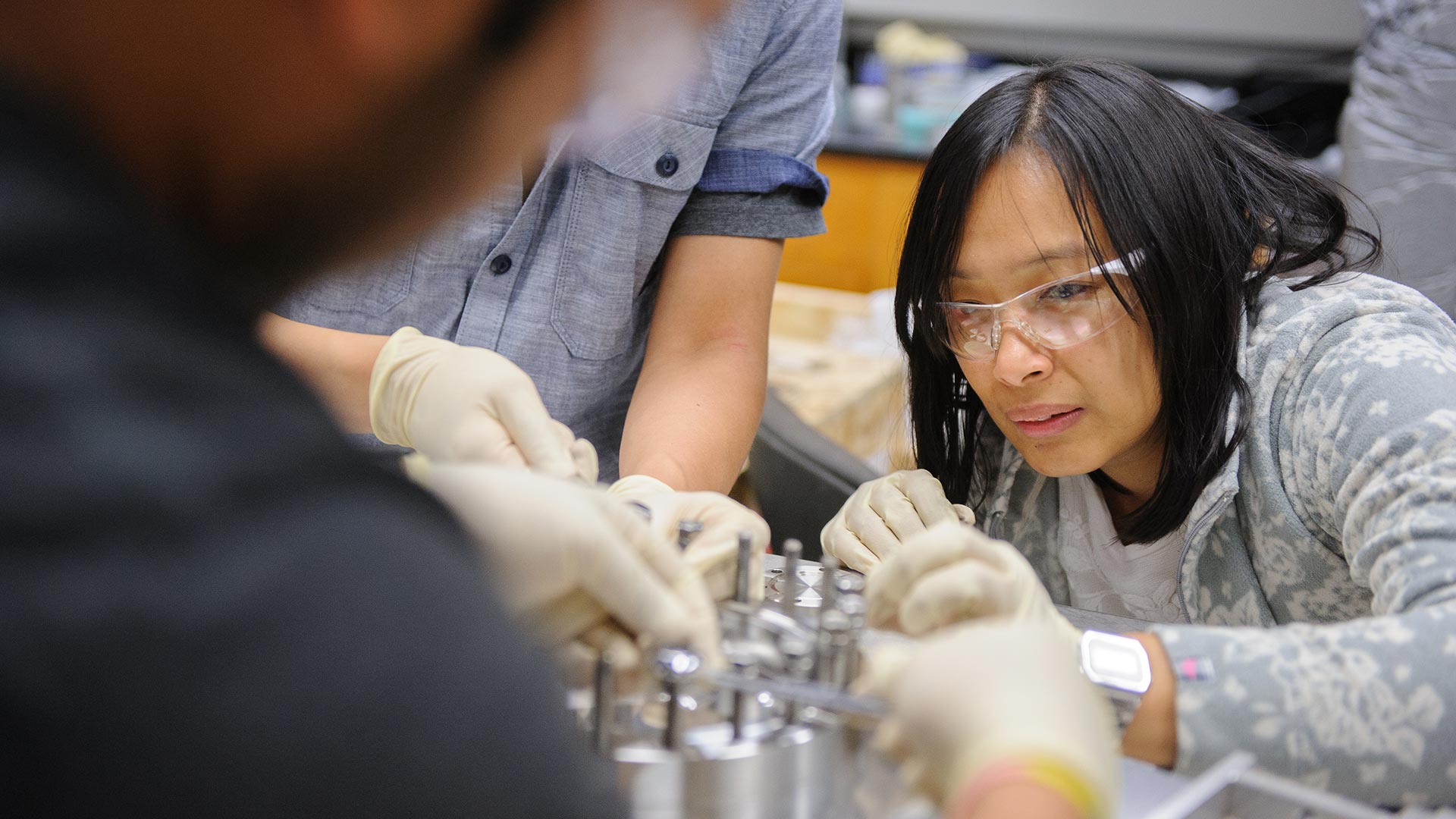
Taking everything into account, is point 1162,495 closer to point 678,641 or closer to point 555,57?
point 678,641

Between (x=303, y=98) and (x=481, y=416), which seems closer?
(x=303, y=98)

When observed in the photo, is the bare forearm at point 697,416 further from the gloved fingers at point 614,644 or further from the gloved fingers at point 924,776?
the gloved fingers at point 924,776

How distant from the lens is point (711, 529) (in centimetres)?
92

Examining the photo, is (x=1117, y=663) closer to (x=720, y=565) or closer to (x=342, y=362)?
(x=720, y=565)

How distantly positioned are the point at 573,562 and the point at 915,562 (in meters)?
0.25

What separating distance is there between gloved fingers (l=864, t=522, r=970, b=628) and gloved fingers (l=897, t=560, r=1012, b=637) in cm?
1

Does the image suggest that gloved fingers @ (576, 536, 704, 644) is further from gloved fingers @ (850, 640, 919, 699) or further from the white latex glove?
gloved fingers @ (850, 640, 919, 699)

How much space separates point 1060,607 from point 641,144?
73cm

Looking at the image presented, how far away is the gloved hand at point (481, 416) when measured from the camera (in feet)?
2.86

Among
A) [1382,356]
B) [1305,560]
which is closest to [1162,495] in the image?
[1305,560]

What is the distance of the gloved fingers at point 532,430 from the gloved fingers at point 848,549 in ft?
1.58

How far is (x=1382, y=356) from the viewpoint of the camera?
1.13 meters

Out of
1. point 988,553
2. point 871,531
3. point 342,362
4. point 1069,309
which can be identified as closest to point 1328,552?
point 1069,309

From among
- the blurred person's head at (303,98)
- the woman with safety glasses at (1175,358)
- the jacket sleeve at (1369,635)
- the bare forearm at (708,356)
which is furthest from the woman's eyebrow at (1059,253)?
the blurred person's head at (303,98)
